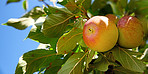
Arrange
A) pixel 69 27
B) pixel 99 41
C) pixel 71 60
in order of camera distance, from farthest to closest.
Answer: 1. pixel 69 27
2. pixel 71 60
3. pixel 99 41

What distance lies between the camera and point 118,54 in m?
0.64

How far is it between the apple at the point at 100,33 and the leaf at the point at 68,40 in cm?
8

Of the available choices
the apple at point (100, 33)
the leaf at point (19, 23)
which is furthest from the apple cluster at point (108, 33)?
the leaf at point (19, 23)

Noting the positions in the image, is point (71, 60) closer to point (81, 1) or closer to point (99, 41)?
point (99, 41)

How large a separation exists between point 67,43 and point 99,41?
15 cm

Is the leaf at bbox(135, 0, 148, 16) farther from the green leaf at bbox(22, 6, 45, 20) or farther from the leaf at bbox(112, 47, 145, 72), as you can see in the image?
the green leaf at bbox(22, 6, 45, 20)

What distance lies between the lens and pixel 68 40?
663 mm

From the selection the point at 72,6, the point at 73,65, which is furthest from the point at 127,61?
the point at 72,6

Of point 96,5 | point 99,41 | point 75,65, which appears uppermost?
point 96,5

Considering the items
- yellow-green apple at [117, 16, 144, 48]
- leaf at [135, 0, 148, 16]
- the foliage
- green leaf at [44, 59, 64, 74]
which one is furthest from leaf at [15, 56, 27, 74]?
leaf at [135, 0, 148, 16]

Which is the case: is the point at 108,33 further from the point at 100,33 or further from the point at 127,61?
the point at 127,61

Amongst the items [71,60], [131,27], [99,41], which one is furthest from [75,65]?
[131,27]

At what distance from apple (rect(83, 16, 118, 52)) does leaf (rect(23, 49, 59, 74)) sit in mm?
307

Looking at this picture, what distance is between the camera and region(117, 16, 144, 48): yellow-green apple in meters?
0.64
